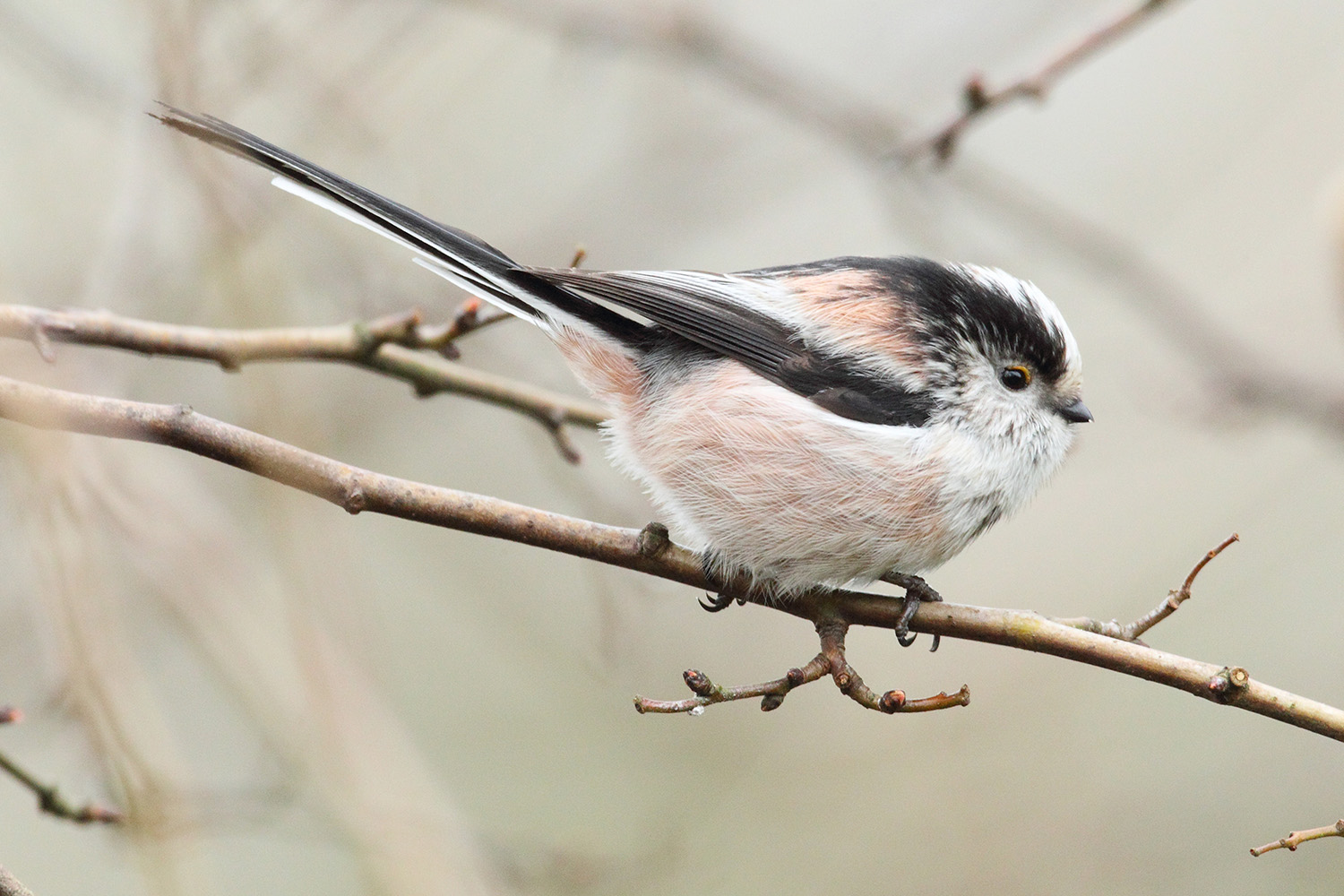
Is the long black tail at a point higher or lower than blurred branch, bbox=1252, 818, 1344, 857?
higher

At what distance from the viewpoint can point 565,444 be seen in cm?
333

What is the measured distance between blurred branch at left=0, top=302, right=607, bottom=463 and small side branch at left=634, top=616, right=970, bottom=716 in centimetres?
112

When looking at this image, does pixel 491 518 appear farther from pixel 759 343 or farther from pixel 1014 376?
pixel 1014 376

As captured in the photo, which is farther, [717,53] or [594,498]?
[717,53]

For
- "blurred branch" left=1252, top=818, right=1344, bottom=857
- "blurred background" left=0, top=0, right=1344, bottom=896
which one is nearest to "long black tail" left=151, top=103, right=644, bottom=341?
"blurred background" left=0, top=0, right=1344, bottom=896

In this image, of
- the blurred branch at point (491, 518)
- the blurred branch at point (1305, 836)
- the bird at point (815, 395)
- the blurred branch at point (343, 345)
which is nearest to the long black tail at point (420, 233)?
the bird at point (815, 395)

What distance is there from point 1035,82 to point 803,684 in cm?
204

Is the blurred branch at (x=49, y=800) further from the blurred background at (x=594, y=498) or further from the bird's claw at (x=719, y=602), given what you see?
the bird's claw at (x=719, y=602)

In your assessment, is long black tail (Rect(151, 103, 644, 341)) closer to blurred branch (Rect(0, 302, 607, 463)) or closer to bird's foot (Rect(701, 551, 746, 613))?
blurred branch (Rect(0, 302, 607, 463))

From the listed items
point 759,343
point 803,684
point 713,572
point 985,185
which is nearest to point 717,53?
point 985,185

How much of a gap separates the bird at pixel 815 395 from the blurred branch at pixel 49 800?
4.62 feet

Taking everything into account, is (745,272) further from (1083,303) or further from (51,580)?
(1083,303)

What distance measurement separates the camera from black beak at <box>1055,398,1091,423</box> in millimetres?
3355

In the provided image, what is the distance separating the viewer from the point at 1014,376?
330cm
